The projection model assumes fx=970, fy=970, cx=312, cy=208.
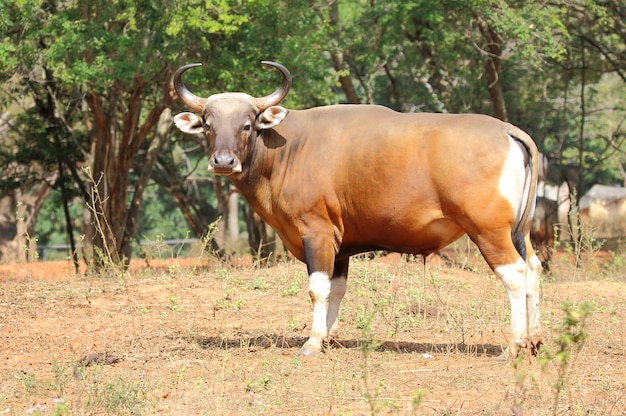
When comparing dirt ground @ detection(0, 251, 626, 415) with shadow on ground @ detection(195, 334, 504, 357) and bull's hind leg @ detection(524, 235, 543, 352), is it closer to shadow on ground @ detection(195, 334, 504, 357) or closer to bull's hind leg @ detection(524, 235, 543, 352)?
shadow on ground @ detection(195, 334, 504, 357)

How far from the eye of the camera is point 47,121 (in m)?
20.8

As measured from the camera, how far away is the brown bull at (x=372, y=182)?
314 inches

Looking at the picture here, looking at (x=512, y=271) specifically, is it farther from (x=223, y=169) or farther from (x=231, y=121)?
(x=231, y=121)

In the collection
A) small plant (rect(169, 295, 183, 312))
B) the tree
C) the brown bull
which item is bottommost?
small plant (rect(169, 295, 183, 312))

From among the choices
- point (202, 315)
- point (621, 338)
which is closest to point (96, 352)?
point (202, 315)

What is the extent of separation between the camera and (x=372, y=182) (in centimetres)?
849

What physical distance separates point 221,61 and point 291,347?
760 cm

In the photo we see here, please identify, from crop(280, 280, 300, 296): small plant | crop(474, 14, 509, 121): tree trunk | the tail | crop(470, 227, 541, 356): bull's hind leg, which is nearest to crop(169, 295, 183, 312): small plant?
crop(280, 280, 300, 296): small plant

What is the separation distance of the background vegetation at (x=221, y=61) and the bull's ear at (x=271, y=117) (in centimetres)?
289

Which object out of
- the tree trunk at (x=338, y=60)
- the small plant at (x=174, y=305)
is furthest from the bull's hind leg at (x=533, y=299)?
the tree trunk at (x=338, y=60)

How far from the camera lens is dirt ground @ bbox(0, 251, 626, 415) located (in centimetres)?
661

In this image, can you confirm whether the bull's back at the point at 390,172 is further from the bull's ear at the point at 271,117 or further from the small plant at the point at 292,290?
the small plant at the point at 292,290

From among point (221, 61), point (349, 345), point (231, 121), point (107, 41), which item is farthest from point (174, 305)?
point (107, 41)

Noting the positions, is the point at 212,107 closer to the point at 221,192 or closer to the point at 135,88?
the point at 135,88
